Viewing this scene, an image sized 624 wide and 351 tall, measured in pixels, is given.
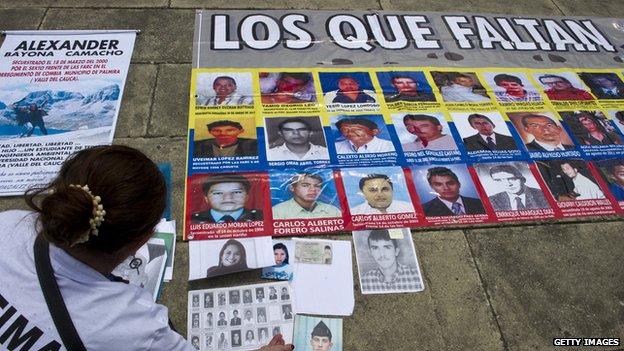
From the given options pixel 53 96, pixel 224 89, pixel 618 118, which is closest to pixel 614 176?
pixel 618 118

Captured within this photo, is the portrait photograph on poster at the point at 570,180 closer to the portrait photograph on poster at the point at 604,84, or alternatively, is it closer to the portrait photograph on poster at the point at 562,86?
the portrait photograph on poster at the point at 562,86

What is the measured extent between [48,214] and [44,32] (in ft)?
8.70

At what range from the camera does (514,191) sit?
249 centimetres

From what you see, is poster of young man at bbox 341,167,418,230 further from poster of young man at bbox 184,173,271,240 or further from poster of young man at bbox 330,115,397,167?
poster of young man at bbox 184,173,271,240

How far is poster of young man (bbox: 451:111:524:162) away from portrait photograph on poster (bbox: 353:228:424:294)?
79 cm

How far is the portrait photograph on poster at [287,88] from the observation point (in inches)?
109

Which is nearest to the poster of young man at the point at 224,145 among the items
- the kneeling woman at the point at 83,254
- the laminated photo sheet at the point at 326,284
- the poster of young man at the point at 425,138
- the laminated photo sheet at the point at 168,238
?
the laminated photo sheet at the point at 168,238

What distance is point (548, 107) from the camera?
9.71 ft

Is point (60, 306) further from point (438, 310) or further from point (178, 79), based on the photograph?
point (178, 79)

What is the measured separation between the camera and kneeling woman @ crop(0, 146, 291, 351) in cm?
97

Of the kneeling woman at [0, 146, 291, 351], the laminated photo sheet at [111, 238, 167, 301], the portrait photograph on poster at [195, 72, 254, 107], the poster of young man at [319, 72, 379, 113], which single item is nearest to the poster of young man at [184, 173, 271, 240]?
the laminated photo sheet at [111, 238, 167, 301]

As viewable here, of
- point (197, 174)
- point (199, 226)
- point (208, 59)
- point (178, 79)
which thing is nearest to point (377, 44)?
point (208, 59)

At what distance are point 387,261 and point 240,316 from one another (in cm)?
76

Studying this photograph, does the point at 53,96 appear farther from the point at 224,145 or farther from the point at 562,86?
the point at 562,86
